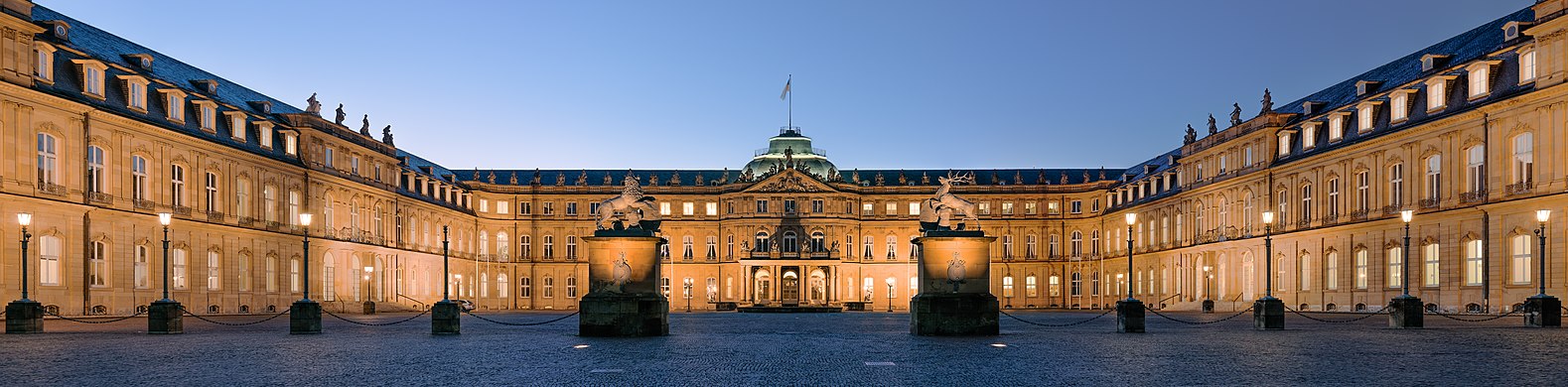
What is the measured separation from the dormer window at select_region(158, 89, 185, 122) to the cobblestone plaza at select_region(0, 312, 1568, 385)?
2871cm

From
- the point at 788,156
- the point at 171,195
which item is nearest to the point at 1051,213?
the point at 788,156

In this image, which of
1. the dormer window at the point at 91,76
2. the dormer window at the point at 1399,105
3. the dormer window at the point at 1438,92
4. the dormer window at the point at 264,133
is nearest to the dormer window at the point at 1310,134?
the dormer window at the point at 1399,105

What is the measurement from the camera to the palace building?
160 ft

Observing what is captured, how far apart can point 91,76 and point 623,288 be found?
31542 mm

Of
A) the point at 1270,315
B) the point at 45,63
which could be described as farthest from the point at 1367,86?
the point at 45,63

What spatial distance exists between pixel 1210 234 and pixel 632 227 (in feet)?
184

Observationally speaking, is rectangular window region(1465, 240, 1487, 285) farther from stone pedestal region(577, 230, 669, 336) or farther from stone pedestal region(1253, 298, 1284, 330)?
stone pedestal region(577, 230, 669, 336)

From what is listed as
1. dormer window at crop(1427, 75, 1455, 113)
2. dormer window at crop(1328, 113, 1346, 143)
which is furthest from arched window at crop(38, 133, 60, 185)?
dormer window at crop(1328, 113, 1346, 143)

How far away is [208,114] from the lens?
61.7m

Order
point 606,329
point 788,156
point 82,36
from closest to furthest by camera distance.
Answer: point 606,329 < point 82,36 < point 788,156

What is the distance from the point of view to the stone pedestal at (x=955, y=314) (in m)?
30.6

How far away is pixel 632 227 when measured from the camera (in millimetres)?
31891

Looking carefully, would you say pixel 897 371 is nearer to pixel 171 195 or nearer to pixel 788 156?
pixel 171 195

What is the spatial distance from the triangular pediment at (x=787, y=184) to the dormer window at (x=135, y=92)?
63487mm
